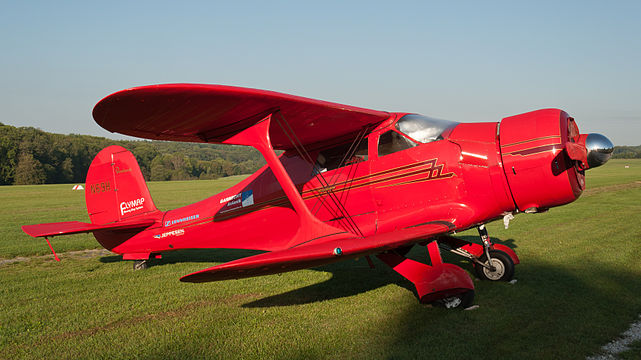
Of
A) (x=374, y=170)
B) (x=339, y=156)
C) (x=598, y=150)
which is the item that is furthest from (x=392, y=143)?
(x=598, y=150)

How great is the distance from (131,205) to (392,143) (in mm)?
5543

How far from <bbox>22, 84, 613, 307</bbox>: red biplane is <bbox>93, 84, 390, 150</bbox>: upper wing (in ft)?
0.05

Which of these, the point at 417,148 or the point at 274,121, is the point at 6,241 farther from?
the point at 417,148

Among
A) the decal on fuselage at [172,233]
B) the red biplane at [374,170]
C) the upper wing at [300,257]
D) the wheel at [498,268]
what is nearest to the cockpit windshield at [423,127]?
the red biplane at [374,170]

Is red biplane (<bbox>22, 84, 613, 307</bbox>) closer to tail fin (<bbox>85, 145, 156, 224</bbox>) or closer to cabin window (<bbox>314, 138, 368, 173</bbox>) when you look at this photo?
cabin window (<bbox>314, 138, 368, 173</bbox>)

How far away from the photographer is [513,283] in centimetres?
567

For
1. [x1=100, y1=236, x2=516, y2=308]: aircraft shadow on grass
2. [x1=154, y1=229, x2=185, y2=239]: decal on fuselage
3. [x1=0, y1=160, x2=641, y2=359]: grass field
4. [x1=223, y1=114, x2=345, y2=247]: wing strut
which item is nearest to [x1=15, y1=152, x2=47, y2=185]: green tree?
[x1=0, y1=160, x2=641, y2=359]: grass field

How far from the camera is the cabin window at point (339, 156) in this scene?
5270 mm

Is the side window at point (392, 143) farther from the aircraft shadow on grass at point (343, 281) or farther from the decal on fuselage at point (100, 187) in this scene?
the decal on fuselage at point (100, 187)

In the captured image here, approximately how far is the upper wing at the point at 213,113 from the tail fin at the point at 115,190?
331 cm

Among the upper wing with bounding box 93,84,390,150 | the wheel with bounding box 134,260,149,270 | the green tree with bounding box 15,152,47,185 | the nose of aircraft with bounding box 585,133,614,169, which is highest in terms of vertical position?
the green tree with bounding box 15,152,47,185

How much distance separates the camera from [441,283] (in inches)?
182

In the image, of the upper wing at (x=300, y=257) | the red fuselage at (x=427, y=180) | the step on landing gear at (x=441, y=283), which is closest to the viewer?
the upper wing at (x=300, y=257)

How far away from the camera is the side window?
498cm
